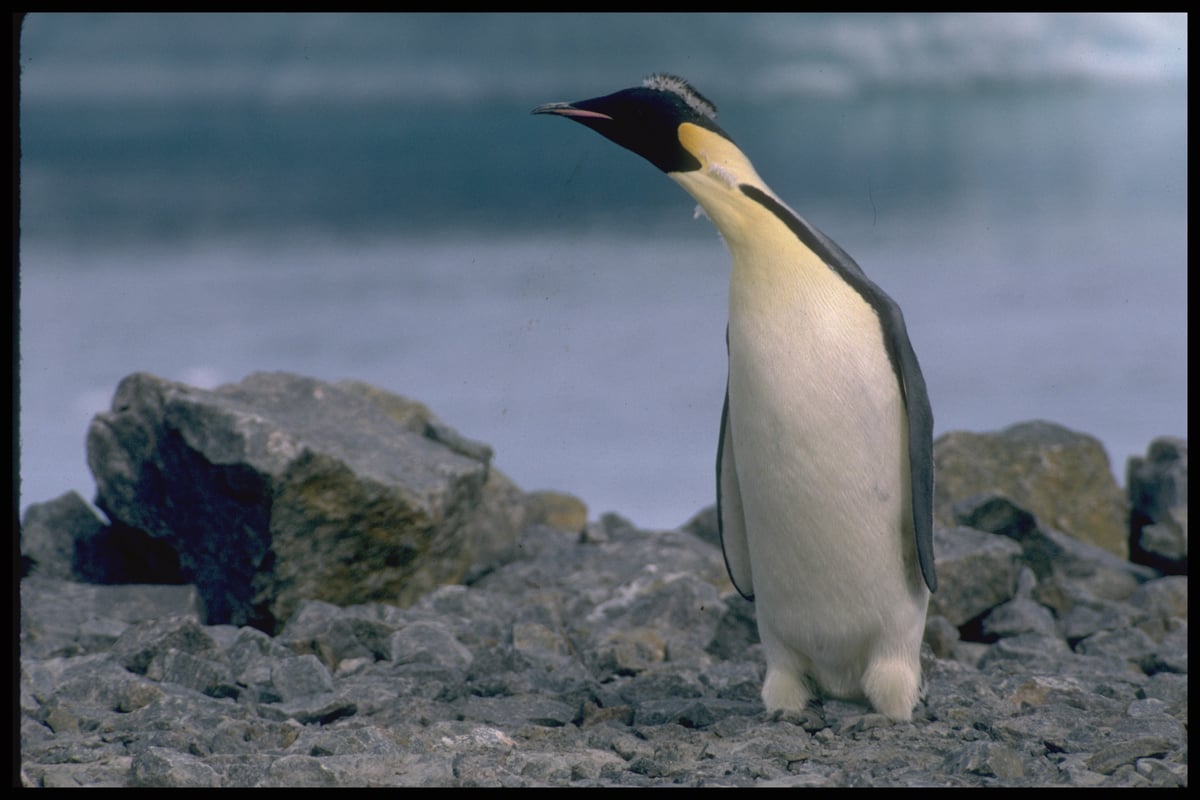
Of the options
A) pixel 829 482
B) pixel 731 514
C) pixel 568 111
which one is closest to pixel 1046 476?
pixel 731 514

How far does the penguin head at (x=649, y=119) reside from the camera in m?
4.36

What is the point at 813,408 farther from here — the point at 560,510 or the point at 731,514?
Answer: the point at 560,510

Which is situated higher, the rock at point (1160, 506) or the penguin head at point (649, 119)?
the penguin head at point (649, 119)

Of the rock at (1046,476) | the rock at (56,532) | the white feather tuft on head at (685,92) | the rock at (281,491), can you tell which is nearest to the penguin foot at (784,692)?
the white feather tuft on head at (685,92)

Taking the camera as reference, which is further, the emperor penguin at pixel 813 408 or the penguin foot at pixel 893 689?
the penguin foot at pixel 893 689

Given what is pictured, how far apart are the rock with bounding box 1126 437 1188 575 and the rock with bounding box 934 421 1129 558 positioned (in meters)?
0.21

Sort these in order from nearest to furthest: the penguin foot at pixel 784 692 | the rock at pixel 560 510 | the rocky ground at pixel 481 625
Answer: the rocky ground at pixel 481 625, the penguin foot at pixel 784 692, the rock at pixel 560 510

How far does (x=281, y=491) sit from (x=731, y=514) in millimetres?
2521

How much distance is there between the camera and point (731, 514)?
4.90 meters

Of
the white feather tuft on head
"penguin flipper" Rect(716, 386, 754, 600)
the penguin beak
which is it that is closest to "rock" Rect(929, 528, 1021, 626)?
"penguin flipper" Rect(716, 386, 754, 600)

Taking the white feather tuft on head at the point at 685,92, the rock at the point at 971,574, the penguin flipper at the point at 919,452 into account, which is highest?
the white feather tuft on head at the point at 685,92

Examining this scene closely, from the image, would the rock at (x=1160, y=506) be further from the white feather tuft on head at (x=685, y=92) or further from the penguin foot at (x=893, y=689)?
the white feather tuft on head at (x=685, y=92)

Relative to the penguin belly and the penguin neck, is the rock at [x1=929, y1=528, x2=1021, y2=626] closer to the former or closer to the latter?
the penguin belly

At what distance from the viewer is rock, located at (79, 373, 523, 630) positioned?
21.5 ft
